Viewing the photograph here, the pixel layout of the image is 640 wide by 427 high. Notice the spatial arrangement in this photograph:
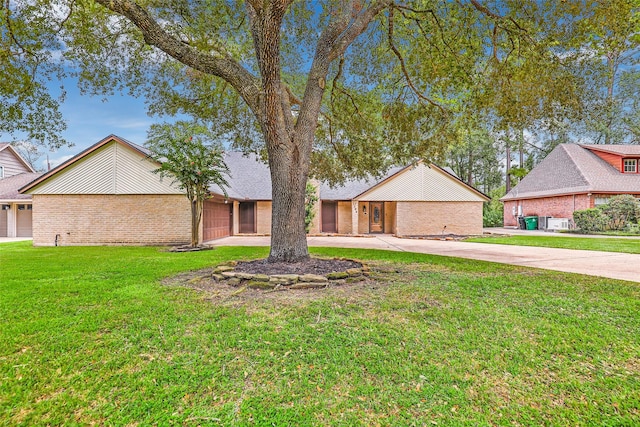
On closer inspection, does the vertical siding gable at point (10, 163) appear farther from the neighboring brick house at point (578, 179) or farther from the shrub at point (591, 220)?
the neighboring brick house at point (578, 179)

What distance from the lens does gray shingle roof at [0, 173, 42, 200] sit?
18531 millimetres

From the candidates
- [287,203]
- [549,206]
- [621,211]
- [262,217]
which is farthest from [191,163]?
[549,206]

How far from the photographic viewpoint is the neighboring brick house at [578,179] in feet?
65.1

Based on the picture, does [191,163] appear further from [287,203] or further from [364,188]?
[364,188]

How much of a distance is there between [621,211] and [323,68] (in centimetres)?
2024

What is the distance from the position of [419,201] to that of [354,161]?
10294 mm

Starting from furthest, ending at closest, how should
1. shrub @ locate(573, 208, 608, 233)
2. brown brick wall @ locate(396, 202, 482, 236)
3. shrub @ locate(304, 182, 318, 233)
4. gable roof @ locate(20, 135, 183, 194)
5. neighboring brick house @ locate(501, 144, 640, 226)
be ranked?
neighboring brick house @ locate(501, 144, 640, 226) < brown brick wall @ locate(396, 202, 482, 236) < shrub @ locate(573, 208, 608, 233) < shrub @ locate(304, 182, 318, 233) < gable roof @ locate(20, 135, 183, 194)

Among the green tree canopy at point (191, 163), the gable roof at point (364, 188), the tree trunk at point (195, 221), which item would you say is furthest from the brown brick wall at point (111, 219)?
the gable roof at point (364, 188)

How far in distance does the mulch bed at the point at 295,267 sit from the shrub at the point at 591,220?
60.3 ft

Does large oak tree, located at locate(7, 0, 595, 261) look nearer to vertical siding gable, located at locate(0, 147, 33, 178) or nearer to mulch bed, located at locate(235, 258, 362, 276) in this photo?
mulch bed, located at locate(235, 258, 362, 276)

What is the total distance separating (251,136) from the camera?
1103 centimetres

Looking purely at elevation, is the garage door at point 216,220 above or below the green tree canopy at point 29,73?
below

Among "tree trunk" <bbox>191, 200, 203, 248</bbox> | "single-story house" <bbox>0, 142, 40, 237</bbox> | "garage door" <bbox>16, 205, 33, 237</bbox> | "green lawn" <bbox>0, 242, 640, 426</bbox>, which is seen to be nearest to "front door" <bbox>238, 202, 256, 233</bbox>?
"tree trunk" <bbox>191, 200, 203, 248</bbox>

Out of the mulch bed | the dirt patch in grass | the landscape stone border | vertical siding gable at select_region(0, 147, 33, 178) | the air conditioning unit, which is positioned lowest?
the dirt patch in grass
